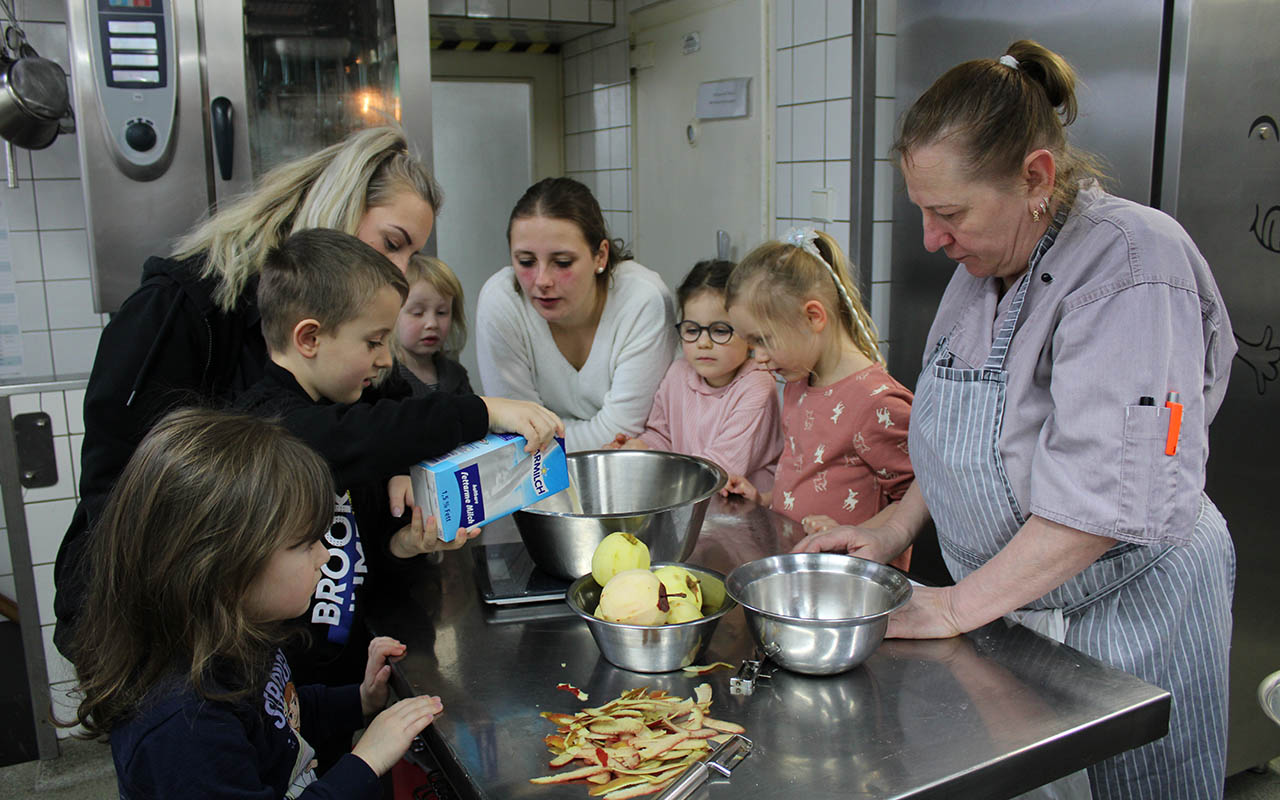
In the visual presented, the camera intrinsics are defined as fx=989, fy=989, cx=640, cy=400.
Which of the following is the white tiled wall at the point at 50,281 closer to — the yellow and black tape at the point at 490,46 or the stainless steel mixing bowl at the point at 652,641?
the yellow and black tape at the point at 490,46

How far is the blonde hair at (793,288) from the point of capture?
1979mm

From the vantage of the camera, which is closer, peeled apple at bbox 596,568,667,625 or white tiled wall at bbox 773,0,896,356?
peeled apple at bbox 596,568,667,625

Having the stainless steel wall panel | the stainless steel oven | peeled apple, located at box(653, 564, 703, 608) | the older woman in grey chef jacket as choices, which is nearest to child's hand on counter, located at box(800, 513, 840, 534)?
the older woman in grey chef jacket

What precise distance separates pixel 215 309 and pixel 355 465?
0.37m

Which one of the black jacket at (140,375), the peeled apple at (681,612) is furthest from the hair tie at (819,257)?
the black jacket at (140,375)

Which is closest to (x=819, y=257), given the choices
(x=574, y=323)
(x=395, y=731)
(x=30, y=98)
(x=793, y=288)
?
(x=793, y=288)

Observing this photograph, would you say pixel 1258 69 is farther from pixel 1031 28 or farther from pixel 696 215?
pixel 696 215

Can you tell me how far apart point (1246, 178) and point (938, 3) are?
908 millimetres

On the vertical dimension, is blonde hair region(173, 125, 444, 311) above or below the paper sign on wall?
below

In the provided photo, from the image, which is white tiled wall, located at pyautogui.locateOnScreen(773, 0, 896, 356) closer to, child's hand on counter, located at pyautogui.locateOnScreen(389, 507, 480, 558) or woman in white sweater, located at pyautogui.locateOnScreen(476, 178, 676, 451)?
woman in white sweater, located at pyautogui.locateOnScreen(476, 178, 676, 451)

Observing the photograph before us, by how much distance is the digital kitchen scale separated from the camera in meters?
1.42

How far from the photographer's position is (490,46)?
413cm

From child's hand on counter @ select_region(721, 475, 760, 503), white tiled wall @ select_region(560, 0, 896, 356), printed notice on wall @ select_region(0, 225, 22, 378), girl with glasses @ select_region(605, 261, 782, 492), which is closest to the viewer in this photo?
child's hand on counter @ select_region(721, 475, 760, 503)

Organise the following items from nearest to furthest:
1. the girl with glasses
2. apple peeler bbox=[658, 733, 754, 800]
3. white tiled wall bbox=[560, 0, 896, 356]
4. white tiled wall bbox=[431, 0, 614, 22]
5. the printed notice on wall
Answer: apple peeler bbox=[658, 733, 754, 800] → the girl with glasses → white tiled wall bbox=[560, 0, 896, 356] → the printed notice on wall → white tiled wall bbox=[431, 0, 614, 22]
